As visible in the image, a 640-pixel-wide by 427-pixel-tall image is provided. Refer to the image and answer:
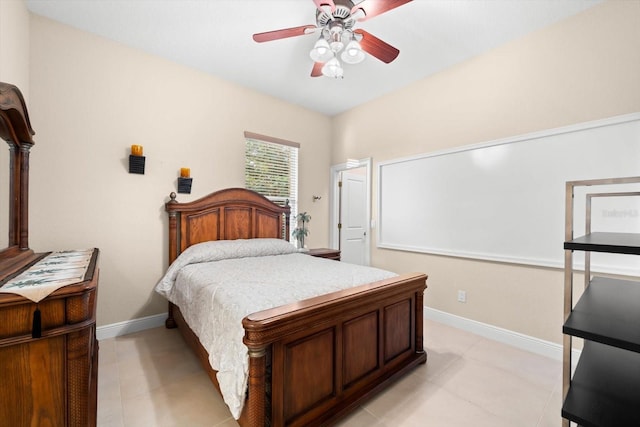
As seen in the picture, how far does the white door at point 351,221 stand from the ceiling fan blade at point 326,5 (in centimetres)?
286

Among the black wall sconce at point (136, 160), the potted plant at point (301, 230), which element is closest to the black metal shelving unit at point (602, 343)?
the potted plant at point (301, 230)

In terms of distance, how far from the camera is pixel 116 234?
277 centimetres

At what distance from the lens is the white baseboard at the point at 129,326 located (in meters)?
2.70

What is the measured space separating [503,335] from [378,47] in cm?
292

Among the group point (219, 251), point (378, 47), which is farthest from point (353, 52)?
point (219, 251)

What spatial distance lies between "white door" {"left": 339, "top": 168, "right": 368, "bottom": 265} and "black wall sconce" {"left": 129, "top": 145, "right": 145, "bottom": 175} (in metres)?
2.86

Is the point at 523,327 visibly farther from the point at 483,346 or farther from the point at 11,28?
the point at 11,28

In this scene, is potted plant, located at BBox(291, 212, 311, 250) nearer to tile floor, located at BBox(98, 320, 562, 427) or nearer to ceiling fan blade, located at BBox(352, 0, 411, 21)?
tile floor, located at BBox(98, 320, 562, 427)

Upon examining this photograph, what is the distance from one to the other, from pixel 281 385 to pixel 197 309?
0.95 meters

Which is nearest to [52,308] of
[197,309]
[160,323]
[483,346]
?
[197,309]

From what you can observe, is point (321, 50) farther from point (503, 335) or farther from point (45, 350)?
point (503, 335)

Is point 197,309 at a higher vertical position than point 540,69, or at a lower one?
lower

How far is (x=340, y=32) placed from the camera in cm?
207

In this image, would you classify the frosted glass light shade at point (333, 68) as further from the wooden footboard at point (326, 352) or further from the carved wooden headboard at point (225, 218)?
the carved wooden headboard at point (225, 218)
